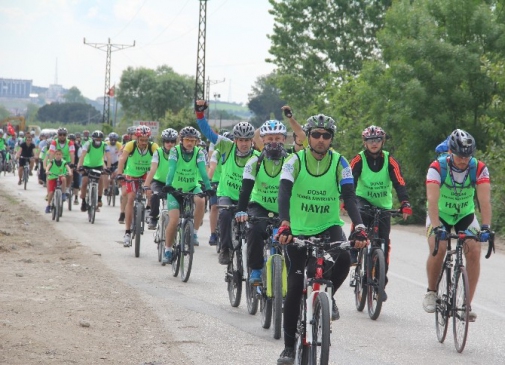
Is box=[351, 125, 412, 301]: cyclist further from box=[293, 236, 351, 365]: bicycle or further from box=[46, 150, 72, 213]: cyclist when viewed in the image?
box=[46, 150, 72, 213]: cyclist

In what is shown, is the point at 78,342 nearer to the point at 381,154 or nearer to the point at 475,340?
the point at 475,340

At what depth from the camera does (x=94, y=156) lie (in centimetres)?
2233

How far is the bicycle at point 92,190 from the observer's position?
71.6 feet

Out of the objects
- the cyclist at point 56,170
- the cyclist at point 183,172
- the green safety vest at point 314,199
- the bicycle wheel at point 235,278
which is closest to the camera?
the green safety vest at point 314,199

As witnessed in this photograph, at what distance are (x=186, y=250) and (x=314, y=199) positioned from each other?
18.6 feet

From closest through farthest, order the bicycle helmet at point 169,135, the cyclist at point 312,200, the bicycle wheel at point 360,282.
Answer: the cyclist at point 312,200 → the bicycle wheel at point 360,282 → the bicycle helmet at point 169,135

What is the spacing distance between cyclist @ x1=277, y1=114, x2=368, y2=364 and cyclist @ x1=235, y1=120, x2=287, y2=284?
208 cm

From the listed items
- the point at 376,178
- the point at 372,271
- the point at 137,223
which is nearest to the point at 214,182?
the point at 137,223

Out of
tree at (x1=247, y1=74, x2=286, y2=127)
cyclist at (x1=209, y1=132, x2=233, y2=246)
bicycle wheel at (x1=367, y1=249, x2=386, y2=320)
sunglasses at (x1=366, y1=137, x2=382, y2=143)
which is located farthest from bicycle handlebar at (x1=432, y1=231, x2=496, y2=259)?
tree at (x1=247, y1=74, x2=286, y2=127)

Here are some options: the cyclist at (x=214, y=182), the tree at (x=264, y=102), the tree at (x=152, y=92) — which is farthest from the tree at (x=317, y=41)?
the tree at (x=264, y=102)

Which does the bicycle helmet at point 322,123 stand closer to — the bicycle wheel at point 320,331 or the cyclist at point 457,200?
the bicycle wheel at point 320,331

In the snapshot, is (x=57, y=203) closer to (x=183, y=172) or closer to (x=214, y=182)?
(x=214, y=182)

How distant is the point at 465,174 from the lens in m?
9.45

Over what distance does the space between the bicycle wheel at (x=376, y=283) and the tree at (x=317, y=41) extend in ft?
151
